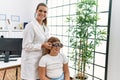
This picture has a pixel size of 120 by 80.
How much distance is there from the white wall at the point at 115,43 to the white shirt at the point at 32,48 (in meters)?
1.32

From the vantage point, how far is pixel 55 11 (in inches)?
188

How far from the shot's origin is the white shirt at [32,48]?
1868 mm

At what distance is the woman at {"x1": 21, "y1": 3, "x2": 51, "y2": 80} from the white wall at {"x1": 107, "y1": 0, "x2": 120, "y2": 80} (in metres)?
1.31

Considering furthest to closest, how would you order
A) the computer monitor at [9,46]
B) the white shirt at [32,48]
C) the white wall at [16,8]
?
the white wall at [16,8]
the computer monitor at [9,46]
the white shirt at [32,48]

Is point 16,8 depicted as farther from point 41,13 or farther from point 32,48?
point 32,48

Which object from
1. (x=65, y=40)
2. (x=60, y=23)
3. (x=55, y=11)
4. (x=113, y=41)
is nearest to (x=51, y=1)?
(x=55, y=11)

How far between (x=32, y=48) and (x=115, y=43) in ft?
4.94

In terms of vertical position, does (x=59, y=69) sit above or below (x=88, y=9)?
below

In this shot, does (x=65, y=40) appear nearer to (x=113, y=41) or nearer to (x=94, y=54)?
(x=94, y=54)

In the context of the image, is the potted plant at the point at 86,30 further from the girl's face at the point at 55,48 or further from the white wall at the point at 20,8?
the white wall at the point at 20,8

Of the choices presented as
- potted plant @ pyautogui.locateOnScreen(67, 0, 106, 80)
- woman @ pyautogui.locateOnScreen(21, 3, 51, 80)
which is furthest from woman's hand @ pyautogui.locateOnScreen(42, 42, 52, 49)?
potted plant @ pyautogui.locateOnScreen(67, 0, 106, 80)

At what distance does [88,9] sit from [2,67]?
1.63 meters

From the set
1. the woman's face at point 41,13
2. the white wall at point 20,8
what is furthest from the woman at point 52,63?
the white wall at point 20,8

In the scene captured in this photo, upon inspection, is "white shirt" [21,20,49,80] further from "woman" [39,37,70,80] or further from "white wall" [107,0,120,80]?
"white wall" [107,0,120,80]
